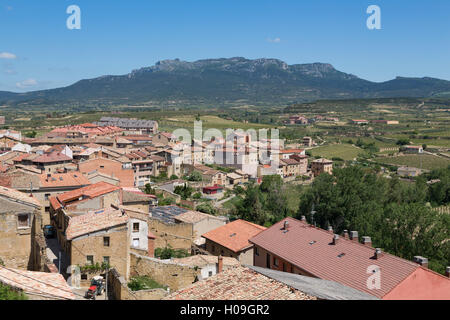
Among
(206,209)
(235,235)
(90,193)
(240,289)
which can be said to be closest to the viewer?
(240,289)

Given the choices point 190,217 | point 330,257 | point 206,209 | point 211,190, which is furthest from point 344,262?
point 211,190

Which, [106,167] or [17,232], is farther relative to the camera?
[106,167]

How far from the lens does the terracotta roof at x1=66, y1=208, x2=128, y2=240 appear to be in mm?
15102

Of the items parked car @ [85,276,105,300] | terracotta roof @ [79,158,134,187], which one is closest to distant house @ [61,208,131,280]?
parked car @ [85,276,105,300]

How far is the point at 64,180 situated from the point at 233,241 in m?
12.1

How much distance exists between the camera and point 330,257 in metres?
16.5

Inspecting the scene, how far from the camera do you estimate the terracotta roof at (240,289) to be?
8.71 metres

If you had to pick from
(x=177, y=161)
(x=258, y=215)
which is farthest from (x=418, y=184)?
(x=177, y=161)

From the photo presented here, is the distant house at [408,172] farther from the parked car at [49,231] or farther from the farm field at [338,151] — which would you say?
the parked car at [49,231]

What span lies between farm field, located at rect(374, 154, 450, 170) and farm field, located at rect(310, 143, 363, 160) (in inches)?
229

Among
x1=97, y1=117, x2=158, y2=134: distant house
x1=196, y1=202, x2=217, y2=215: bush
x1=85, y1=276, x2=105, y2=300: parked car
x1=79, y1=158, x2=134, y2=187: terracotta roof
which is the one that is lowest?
x1=196, y1=202, x2=217, y2=215: bush

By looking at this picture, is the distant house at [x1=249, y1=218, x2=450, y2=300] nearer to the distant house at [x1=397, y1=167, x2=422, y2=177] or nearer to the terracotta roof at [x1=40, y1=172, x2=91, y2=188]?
the terracotta roof at [x1=40, y1=172, x2=91, y2=188]

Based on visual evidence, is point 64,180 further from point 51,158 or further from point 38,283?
point 38,283
